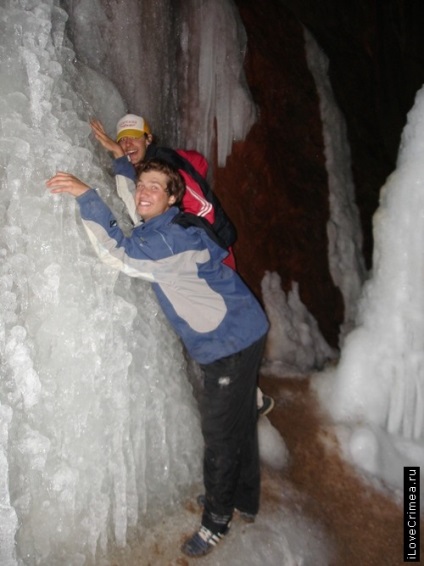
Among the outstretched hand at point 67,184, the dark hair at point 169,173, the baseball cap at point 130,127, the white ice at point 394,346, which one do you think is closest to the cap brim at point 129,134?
the baseball cap at point 130,127

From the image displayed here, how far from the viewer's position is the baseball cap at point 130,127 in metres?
2.43

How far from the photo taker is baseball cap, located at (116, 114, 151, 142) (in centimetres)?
243

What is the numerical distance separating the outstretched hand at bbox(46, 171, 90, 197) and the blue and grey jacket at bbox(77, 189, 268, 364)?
0.13 ft

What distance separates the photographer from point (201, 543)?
7.64 feet

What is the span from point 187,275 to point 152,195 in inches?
14.8

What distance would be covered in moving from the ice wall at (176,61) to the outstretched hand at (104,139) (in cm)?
19

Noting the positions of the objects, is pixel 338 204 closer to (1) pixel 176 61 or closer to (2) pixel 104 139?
(1) pixel 176 61

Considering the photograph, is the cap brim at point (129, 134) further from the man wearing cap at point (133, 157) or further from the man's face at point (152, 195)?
the man's face at point (152, 195)

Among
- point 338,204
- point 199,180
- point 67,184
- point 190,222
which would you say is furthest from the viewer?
point 338,204

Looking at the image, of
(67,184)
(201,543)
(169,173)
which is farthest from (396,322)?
(67,184)

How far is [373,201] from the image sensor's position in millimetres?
5109

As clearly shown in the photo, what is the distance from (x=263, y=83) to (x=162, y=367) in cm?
297

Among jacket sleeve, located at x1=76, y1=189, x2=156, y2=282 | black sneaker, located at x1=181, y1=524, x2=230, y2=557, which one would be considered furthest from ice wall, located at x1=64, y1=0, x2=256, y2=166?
black sneaker, located at x1=181, y1=524, x2=230, y2=557

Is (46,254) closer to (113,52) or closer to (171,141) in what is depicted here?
(113,52)
